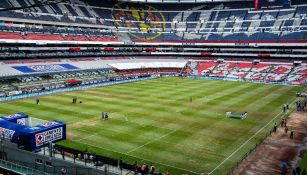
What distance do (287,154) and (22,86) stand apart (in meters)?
50.1

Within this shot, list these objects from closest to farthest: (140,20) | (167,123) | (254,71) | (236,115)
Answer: (167,123) < (236,115) < (254,71) < (140,20)

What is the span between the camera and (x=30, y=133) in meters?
23.5

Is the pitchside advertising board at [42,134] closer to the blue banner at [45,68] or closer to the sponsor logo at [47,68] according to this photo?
the blue banner at [45,68]

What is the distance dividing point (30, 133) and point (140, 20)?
9573 cm

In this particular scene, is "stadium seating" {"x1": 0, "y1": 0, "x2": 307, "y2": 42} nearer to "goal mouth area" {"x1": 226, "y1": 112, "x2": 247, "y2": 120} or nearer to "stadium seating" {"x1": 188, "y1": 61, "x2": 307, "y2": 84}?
"stadium seating" {"x1": 188, "y1": 61, "x2": 307, "y2": 84}

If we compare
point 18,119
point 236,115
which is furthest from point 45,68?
point 236,115

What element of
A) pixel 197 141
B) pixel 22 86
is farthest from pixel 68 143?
pixel 22 86

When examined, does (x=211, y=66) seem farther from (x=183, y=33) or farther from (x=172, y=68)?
(x=183, y=33)

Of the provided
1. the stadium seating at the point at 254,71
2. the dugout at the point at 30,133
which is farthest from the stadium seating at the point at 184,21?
the dugout at the point at 30,133

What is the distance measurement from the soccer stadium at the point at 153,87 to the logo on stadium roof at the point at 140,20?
41 cm

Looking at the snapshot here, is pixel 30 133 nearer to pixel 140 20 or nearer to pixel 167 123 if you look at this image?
pixel 167 123

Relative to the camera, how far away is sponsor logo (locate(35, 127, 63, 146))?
79.5ft

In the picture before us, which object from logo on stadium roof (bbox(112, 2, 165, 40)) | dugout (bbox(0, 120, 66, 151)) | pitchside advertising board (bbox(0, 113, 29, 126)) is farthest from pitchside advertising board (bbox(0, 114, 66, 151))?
logo on stadium roof (bbox(112, 2, 165, 40))

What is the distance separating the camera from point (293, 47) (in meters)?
87.5
